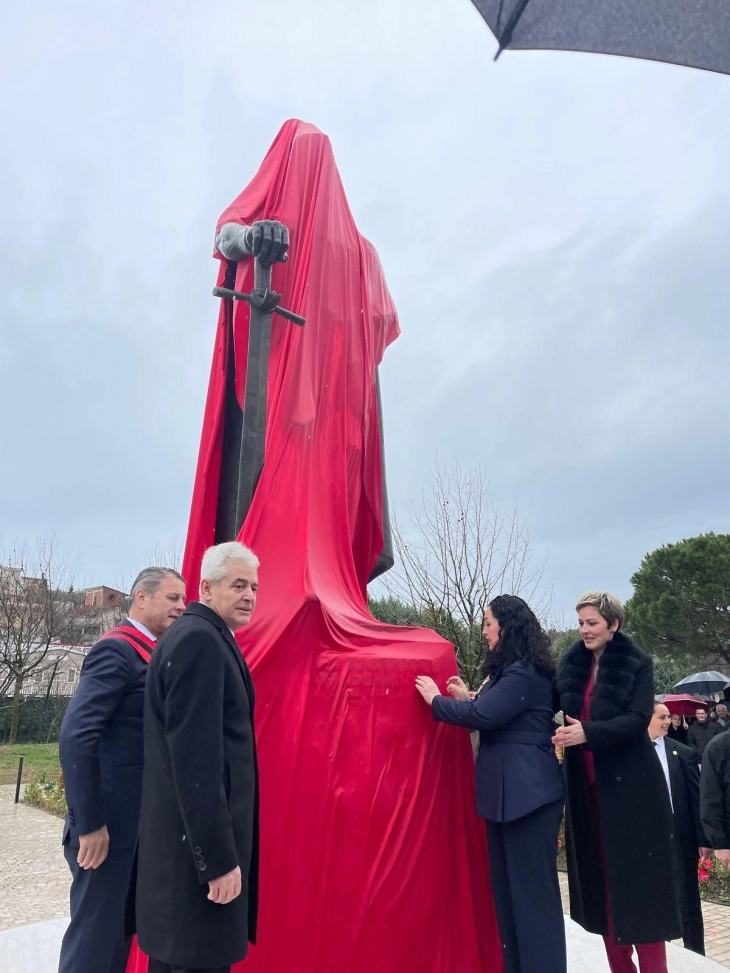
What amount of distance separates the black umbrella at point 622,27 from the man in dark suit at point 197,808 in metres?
2.19

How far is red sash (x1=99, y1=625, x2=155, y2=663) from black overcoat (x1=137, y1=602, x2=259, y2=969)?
0.69m

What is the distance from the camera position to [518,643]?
2736 millimetres

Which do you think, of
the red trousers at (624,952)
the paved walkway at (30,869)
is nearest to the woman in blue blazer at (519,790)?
the red trousers at (624,952)

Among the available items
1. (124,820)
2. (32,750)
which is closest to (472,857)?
(124,820)

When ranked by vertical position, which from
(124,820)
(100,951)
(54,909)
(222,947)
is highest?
(124,820)

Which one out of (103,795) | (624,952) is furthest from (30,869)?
(624,952)

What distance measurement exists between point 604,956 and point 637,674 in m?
1.85

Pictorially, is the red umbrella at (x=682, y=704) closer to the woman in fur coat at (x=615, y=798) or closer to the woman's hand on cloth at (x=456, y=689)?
the woman in fur coat at (x=615, y=798)

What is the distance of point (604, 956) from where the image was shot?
3.71m

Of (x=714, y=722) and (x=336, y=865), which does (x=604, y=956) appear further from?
(x=714, y=722)

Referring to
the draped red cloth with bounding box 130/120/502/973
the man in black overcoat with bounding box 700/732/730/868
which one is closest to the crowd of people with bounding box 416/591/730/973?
the draped red cloth with bounding box 130/120/502/973

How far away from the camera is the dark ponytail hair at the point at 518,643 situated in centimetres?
273

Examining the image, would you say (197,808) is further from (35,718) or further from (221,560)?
(35,718)

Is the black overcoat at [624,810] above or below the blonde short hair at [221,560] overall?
below
